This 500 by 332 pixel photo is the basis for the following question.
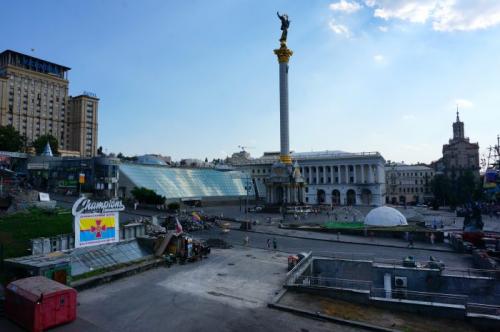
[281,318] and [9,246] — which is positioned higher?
[9,246]

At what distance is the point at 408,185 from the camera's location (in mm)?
124250

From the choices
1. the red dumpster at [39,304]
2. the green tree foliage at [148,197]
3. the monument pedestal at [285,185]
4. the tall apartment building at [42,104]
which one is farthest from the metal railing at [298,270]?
the tall apartment building at [42,104]

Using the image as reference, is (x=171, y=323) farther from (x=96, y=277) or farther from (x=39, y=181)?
(x=39, y=181)

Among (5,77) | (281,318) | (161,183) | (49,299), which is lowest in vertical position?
(281,318)

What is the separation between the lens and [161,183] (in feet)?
239

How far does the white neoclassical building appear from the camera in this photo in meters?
101

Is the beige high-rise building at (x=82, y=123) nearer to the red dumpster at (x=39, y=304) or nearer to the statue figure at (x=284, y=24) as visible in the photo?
the statue figure at (x=284, y=24)

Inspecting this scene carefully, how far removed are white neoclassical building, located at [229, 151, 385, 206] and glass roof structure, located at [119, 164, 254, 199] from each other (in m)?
20.4

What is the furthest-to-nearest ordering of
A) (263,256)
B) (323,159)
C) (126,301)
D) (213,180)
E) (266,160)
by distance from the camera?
(266,160), (323,159), (213,180), (263,256), (126,301)

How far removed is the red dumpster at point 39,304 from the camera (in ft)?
46.1

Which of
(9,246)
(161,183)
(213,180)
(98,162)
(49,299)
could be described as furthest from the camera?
(213,180)

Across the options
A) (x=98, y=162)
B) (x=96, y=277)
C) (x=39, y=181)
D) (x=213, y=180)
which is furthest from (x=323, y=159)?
(x=96, y=277)

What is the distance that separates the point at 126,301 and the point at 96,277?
4.01 metres

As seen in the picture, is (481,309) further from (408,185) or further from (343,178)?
(408,185)
